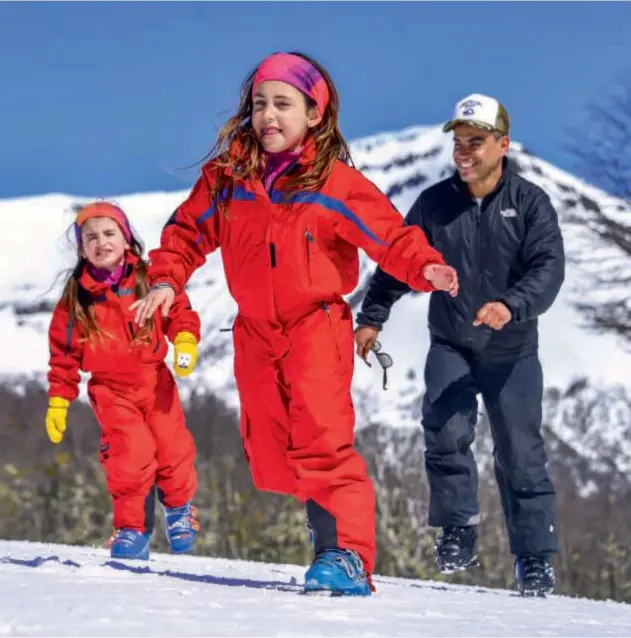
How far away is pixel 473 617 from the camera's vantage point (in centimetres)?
400

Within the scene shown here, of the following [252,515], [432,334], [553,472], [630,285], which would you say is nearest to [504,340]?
[432,334]

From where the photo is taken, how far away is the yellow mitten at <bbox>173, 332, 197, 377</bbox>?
17.9 feet

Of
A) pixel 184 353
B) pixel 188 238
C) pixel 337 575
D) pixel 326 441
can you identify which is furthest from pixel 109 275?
pixel 337 575

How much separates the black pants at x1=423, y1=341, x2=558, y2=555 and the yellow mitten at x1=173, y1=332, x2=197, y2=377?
1.04 meters

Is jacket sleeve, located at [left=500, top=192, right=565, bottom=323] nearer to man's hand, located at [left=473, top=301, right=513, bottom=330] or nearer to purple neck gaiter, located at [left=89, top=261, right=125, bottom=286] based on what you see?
man's hand, located at [left=473, top=301, right=513, bottom=330]

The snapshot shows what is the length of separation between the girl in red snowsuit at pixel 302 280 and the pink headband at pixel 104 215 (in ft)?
6.06

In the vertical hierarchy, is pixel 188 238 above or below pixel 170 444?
above

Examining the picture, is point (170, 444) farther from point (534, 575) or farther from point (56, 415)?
point (534, 575)

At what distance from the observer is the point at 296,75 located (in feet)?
16.2

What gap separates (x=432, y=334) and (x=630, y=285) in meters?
15.3

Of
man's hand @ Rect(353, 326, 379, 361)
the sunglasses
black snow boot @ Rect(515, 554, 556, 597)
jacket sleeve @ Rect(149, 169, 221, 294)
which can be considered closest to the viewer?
jacket sleeve @ Rect(149, 169, 221, 294)

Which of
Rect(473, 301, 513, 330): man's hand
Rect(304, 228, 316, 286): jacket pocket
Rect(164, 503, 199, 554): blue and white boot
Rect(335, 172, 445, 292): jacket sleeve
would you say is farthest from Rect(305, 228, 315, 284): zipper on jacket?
Rect(164, 503, 199, 554): blue and white boot

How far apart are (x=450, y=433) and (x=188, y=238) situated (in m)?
1.64

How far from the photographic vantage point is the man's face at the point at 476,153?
5996 millimetres
